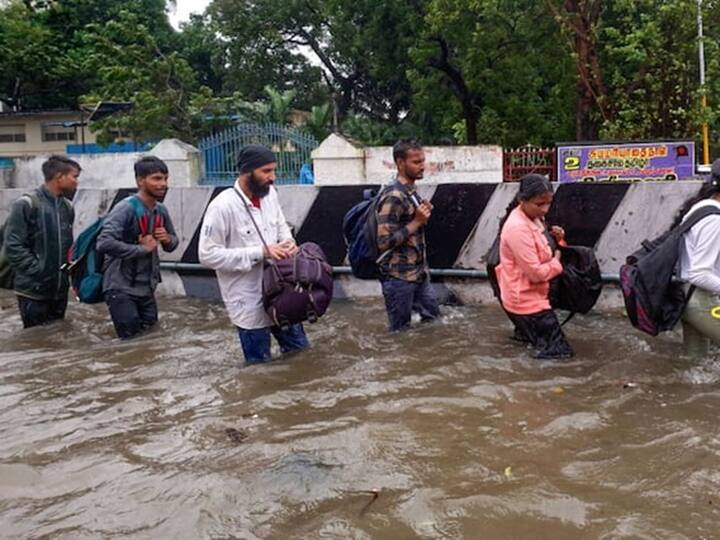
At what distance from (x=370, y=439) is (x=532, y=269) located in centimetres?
167

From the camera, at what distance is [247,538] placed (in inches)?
114

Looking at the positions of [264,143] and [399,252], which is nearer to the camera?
[399,252]

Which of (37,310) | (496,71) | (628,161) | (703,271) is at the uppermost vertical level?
(496,71)

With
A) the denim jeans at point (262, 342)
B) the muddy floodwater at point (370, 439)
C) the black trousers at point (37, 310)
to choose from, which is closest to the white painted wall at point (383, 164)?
the black trousers at point (37, 310)

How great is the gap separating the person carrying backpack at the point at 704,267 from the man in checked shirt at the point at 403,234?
1885 mm

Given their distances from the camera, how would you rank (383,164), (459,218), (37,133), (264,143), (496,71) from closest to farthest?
1. (459,218)
2. (383,164)
3. (264,143)
4. (496,71)
5. (37,133)

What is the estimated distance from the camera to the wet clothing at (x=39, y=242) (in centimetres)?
643

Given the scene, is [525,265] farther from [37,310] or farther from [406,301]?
[37,310]

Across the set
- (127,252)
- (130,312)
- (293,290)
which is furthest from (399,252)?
(130,312)

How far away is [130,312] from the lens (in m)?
6.09

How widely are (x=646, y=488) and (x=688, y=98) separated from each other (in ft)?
55.6

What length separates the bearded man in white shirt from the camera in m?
4.89

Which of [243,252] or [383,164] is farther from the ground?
[383,164]

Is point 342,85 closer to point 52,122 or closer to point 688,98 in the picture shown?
point 52,122
